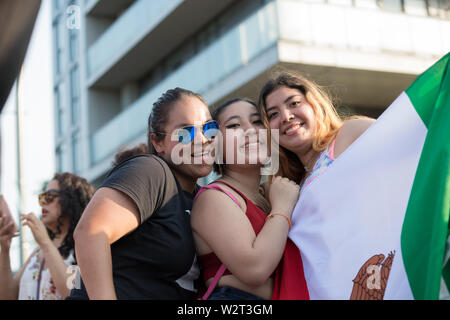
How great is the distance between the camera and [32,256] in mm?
4949

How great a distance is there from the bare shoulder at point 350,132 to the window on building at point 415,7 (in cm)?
1111

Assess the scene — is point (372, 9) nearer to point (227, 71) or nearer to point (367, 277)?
point (227, 71)

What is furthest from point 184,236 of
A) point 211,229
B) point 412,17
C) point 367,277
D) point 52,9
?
point 52,9

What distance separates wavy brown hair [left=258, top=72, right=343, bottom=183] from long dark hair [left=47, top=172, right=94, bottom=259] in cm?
194

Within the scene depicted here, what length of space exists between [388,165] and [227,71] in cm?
1066

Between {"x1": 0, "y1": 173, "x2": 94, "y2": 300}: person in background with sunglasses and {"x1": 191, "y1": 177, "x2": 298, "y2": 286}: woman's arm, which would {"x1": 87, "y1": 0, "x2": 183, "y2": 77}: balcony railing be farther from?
{"x1": 191, "y1": 177, "x2": 298, "y2": 286}: woman's arm

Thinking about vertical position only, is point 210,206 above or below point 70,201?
below

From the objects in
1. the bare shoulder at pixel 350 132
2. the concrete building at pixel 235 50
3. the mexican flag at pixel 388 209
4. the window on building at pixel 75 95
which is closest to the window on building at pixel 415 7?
the concrete building at pixel 235 50

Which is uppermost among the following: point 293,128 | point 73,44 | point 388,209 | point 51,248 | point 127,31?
point 73,44

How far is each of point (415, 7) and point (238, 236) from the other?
40.2 feet

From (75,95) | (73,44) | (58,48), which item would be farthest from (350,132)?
(58,48)

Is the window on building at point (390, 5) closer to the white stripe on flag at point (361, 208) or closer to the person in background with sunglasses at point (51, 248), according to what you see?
the person in background with sunglasses at point (51, 248)

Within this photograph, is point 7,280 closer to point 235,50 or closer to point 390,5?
point 235,50

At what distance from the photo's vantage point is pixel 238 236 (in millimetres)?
2688
